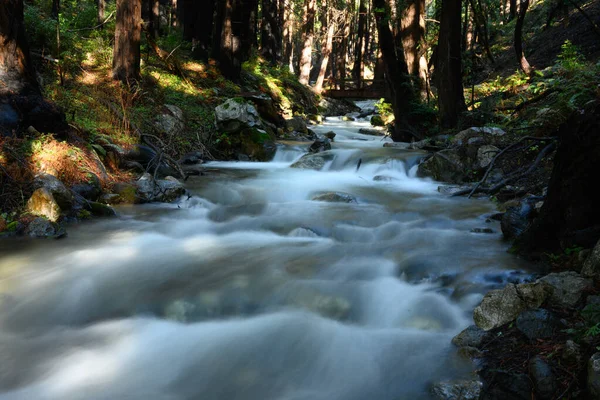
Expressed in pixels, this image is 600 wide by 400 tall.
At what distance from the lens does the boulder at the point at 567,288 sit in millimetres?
3408

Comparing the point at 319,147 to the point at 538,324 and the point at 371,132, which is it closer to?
the point at 371,132

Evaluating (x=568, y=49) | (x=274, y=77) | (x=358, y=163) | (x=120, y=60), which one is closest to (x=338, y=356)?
(x=358, y=163)

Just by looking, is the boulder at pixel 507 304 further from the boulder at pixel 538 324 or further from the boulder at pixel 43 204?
the boulder at pixel 43 204

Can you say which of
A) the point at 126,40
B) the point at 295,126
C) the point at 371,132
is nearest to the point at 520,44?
the point at 371,132

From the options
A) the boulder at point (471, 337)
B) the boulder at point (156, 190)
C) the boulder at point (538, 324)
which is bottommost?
the boulder at point (471, 337)

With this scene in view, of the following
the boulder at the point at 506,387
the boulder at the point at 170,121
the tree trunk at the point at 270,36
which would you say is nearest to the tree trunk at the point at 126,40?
the boulder at the point at 170,121

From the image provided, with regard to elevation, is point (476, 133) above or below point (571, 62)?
below

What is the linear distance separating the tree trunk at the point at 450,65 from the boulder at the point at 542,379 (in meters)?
9.86

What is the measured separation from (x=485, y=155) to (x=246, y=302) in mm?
6682

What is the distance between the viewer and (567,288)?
3496 millimetres

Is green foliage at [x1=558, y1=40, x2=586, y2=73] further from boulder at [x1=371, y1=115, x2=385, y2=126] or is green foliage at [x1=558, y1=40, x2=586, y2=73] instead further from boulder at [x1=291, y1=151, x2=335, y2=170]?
boulder at [x1=371, y1=115, x2=385, y2=126]

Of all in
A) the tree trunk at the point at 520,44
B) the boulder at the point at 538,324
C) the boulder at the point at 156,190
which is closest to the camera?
the boulder at the point at 538,324

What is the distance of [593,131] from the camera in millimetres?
4160

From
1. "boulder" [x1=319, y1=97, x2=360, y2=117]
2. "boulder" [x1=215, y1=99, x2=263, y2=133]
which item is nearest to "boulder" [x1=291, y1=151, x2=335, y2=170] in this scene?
"boulder" [x1=215, y1=99, x2=263, y2=133]
